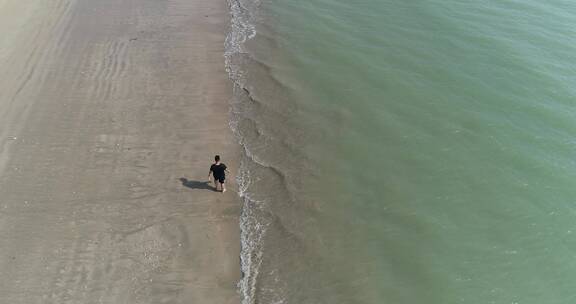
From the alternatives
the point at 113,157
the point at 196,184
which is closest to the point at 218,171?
the point at 196,184

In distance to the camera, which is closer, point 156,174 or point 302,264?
point 302,264

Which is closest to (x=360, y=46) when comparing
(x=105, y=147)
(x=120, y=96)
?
(x=120, y=96)

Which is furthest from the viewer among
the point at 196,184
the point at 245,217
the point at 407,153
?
the point at 407,153

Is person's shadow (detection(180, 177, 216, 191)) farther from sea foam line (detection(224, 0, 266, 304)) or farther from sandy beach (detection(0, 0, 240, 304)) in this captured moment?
sea foam line (detection(224, 0, 266, 304))

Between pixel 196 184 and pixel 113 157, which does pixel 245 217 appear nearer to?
pixel 196 184

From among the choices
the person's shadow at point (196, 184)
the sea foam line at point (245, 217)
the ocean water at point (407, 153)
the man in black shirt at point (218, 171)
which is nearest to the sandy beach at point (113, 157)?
the person's shadow at point (196, 184)

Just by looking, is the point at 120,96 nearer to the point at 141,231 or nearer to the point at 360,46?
the point at 141,231
